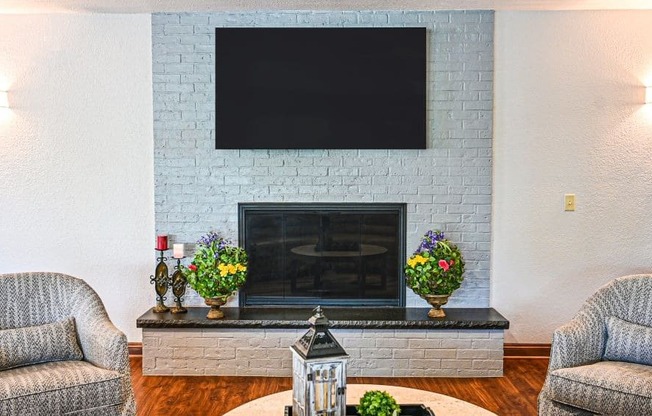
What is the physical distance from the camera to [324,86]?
14.4ft

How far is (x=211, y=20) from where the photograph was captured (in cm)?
439

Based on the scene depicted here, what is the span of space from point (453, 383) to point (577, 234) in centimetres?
139

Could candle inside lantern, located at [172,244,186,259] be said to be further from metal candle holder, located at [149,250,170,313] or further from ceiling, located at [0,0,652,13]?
ceiling, located at [0,0,652,13]

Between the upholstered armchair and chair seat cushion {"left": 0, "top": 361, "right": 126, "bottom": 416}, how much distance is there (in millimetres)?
1993

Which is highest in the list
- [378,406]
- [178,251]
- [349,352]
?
[178,251]

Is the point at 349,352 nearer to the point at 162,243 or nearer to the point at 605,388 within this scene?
the point at 162,243

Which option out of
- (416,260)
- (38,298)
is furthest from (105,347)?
(416,260)

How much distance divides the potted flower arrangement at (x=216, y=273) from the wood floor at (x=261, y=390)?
485 mm

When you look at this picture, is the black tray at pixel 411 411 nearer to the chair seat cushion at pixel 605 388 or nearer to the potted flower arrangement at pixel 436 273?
the chair seat cushion at pixel 605 388

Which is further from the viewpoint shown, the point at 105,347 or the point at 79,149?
the point at 79,149

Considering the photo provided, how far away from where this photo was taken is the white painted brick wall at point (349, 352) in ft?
13.5

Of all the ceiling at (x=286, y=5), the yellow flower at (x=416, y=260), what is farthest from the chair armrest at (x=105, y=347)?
the ceiling at (x=286, y=5)

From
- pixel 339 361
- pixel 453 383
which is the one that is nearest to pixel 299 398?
pixel 339 361

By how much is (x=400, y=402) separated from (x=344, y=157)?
2209mm
